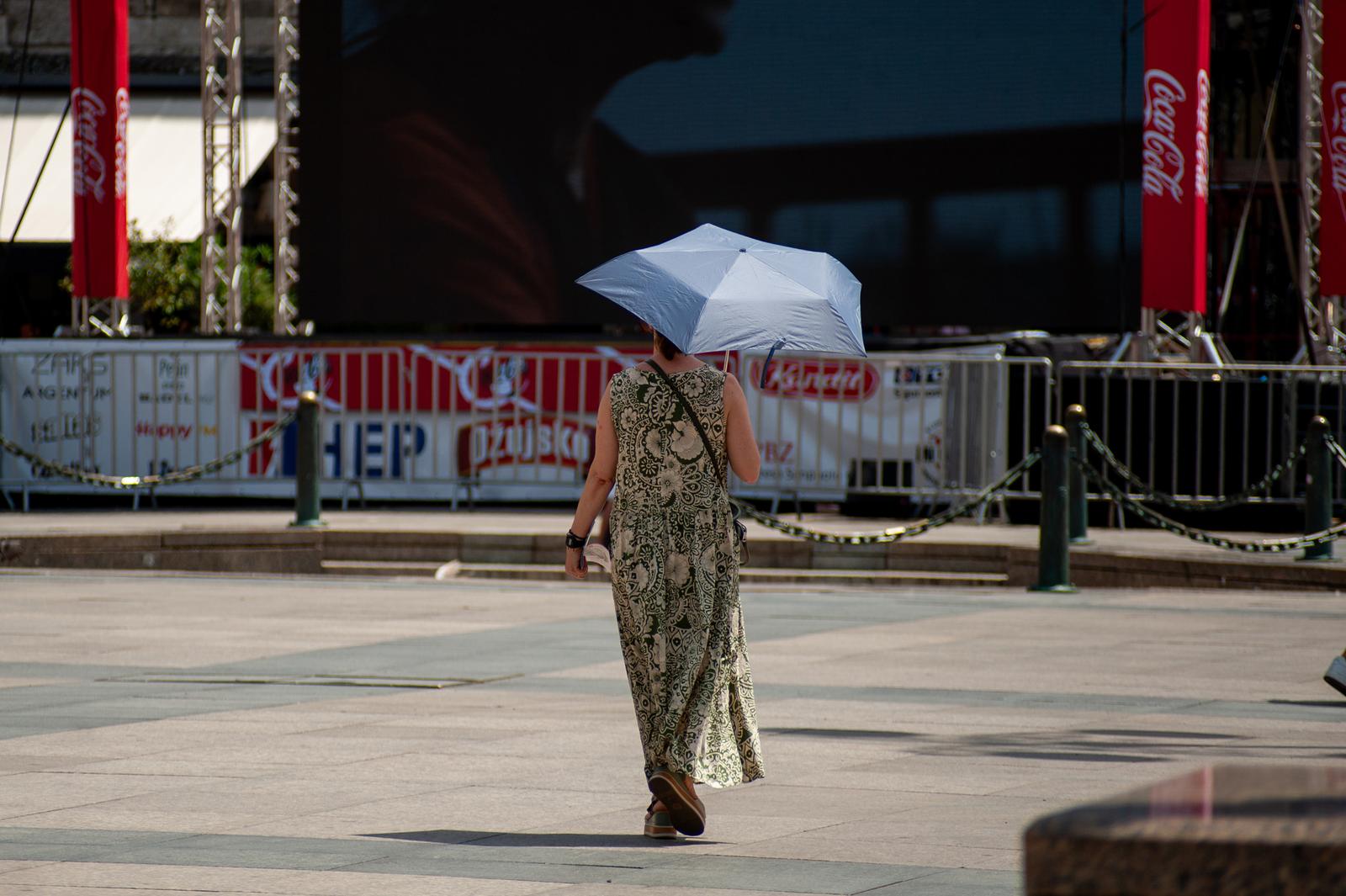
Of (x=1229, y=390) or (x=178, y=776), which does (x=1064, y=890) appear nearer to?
(x=178, y=776)

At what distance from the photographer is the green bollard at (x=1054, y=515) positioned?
13.1 meters

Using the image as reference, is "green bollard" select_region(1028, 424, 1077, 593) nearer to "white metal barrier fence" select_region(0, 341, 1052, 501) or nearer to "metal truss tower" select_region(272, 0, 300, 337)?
"white metal barrier fence" select_region(0, 341, 1052, 501)

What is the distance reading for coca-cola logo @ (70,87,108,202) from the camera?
20016 mm

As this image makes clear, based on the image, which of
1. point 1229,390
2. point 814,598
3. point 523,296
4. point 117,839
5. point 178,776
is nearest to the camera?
point 117,839

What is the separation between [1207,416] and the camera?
16.0 m

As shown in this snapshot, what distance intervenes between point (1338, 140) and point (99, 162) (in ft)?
39.3

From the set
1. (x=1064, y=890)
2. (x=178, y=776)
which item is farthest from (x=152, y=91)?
(x=1064, y=890)

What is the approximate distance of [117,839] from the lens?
557 centimetres

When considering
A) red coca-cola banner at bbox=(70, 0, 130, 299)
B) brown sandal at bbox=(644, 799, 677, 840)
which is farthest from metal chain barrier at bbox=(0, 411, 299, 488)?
brown sandal at bbox=(644, 799, 677, 840)

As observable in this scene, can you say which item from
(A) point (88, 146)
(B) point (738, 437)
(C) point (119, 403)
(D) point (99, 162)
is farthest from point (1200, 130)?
(B) point (738, 437)

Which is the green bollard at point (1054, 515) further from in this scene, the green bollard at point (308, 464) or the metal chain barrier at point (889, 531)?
the green bollard at point (308, 464)

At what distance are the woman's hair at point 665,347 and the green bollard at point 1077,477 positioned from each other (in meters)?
8.20

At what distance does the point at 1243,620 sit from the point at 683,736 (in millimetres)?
6867

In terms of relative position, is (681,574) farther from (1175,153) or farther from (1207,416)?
(1175,153)
